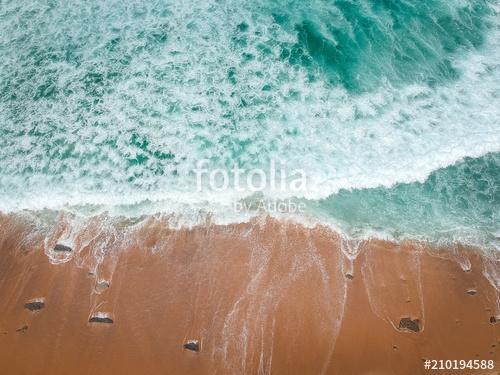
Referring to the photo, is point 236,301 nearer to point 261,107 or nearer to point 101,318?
point 101,318

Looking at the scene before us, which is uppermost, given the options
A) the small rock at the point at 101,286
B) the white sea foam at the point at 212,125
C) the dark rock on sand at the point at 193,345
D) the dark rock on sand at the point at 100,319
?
the white sea foam at the point at 212,125

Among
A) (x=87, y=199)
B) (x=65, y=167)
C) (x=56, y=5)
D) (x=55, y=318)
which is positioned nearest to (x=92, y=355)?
(x=55, y=318)

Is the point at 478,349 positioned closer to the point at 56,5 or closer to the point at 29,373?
the point at 29,373

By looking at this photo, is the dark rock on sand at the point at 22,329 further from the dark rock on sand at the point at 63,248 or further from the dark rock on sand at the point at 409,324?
the dark rock on sand at the point at 409,324

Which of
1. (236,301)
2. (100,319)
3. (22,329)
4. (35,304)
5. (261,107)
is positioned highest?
(261,107)

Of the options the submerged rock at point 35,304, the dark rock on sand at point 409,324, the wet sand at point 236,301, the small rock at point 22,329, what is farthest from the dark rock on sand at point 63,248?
the dark rock on sand at point 409,324

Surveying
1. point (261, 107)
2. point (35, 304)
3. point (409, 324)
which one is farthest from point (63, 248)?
point (409, 324)

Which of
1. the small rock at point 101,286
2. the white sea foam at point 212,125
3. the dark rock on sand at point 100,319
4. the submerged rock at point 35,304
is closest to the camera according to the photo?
the dark rock on sand at point 100,319
